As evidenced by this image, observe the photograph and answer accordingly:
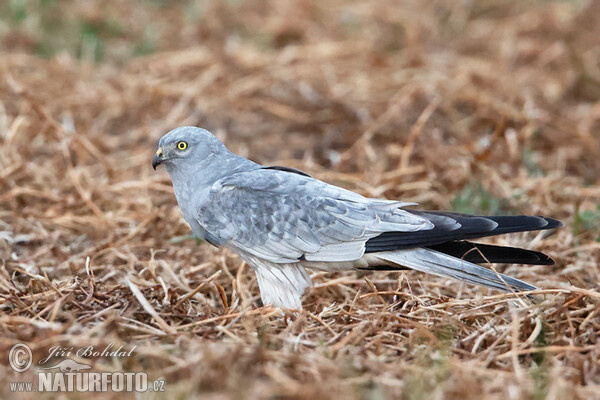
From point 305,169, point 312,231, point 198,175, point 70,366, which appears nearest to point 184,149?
point 198,175

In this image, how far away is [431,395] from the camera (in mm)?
2727

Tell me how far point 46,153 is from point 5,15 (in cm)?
351

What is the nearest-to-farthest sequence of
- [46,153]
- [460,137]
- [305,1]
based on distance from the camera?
[46,153] → [460,137] → [305,1]

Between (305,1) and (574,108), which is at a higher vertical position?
(305,1)

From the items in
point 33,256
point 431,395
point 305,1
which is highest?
point 305,1

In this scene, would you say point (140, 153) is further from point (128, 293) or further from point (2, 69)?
point (128, 293)

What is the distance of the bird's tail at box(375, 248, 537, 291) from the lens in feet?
11.9

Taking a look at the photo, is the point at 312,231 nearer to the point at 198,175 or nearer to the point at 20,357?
the point at 198,175

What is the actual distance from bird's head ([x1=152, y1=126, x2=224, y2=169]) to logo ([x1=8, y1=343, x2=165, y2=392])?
4.27 feet

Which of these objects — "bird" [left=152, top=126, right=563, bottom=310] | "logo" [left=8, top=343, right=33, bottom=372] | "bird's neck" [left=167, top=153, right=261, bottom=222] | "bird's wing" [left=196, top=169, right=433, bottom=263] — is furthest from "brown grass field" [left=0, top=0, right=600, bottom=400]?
"bird's neck" [left=167, top=153, right=261, bottom=222]

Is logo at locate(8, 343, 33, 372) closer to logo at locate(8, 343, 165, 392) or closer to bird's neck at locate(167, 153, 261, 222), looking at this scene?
logo at locate(8, 343, 165, 392)

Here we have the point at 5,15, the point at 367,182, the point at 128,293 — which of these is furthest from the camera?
the point at 5,15

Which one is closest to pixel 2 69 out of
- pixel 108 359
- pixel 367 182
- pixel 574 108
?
pixel 367 182

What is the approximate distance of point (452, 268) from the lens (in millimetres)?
3654
